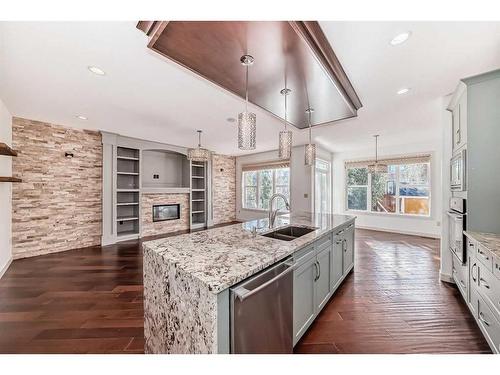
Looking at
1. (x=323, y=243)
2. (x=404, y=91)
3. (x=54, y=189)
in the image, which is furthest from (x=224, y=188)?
(x=404, y=91)

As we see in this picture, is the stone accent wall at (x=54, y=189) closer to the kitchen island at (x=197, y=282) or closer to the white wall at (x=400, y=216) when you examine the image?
the kitchen island at (x=197, y=282)

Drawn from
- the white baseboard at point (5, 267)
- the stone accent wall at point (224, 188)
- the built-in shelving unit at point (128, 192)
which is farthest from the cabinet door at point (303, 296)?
the stone accent wall at point (224, 188)

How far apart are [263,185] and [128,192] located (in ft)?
14.1

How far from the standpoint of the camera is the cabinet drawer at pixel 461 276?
2.17m

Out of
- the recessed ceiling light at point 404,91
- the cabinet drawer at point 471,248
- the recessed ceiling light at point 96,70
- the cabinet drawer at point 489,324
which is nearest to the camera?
the cabinet drawer at point 489,324

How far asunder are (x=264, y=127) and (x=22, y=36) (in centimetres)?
333

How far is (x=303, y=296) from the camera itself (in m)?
1.73

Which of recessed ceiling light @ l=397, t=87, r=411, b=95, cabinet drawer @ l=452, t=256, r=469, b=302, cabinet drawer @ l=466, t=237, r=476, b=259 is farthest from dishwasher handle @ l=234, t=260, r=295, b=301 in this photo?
recessed ceiling light @ l=397, t=87, r=411, b=95

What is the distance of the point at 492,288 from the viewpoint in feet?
5.18

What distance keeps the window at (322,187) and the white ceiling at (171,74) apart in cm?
254
